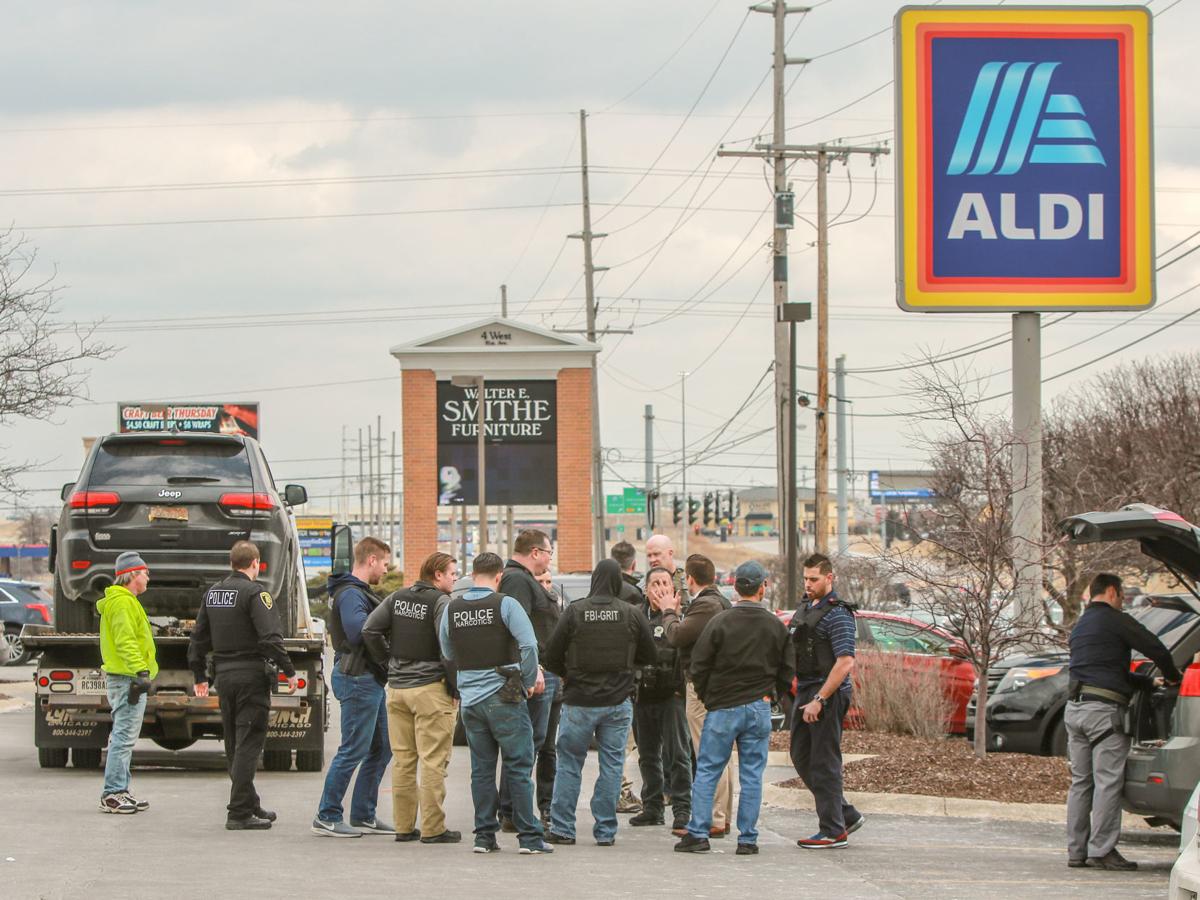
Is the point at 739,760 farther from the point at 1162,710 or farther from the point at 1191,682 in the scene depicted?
the point at 1191,682

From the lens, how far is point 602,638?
11539mm

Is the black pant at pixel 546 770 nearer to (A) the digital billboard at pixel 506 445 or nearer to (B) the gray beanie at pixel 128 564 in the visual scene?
(B) the gray beanie at pixel 128 564

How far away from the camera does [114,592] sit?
13.0 metres

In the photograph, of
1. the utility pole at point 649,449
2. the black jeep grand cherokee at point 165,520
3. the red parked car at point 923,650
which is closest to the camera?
the black jeep grand cherokee at point 165,520

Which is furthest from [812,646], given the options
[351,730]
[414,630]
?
[351,730]

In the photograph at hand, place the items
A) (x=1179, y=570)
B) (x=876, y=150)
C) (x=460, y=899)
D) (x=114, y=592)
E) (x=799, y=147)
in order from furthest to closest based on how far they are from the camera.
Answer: (x=876, y=150), (x=799, y=147), (x=114, y=592), (x=1179, y=570), (x=460, y=899)

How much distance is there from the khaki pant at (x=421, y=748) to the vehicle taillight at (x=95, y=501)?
5110 mm

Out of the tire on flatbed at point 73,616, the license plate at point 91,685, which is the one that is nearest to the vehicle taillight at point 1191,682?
the license plate at point 91,685

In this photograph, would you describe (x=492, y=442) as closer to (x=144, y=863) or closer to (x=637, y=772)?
(x=637, y=772)

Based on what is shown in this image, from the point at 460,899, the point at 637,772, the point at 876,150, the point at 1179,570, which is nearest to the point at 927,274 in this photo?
the point at 637,772

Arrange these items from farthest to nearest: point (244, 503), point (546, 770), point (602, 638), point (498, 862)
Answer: point (244, 503), point (546, 770), point (602, 638), point (498, 862)

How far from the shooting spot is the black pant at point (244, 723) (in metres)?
11.8

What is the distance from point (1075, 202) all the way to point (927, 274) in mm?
1864

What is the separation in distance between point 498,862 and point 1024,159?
454 inches
